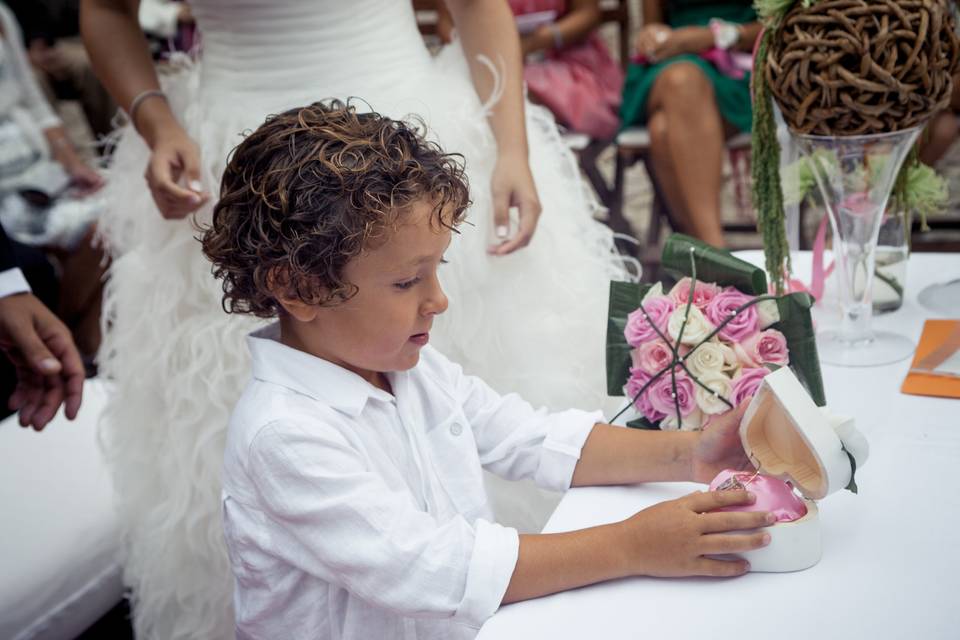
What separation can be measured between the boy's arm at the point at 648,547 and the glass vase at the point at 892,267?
2.35 feet

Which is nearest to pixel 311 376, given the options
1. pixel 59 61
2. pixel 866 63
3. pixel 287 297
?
pixel 287 297

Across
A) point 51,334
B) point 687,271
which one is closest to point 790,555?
point 687,271

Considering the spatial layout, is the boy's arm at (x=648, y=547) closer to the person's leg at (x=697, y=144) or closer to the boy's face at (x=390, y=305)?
the boy's face at (x=390, y=305)

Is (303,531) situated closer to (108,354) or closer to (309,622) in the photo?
(309,622)

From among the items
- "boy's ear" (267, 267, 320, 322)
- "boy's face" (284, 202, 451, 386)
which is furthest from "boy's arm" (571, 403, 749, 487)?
"boy's ear" (267, 267, 320, 322)

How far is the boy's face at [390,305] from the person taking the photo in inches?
39.8

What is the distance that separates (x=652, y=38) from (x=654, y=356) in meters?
2.38

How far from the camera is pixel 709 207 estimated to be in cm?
314

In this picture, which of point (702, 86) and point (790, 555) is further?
point (702, 86)

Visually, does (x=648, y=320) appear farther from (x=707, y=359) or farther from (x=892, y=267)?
(x=892, y=267)

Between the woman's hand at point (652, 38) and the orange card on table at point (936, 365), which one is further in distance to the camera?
the woman's hand at point (652, 38)

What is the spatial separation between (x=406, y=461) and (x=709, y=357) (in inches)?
14.3

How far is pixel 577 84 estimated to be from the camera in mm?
3447

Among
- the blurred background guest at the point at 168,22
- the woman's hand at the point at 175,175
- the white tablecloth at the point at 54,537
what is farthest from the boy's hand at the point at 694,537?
the blurred background guest at the point at 168,22
